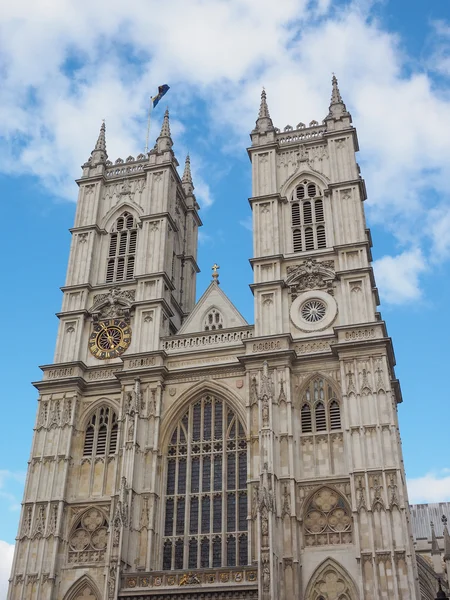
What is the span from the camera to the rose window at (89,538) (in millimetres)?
31672

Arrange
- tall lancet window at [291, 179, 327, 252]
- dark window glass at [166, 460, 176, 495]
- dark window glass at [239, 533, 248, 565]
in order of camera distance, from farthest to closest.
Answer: tall lancet window at [291, 179, 327, 252]
dark window glass at [166, 460, 176, 495]
dark window glass at [239, 533, 248, 565]

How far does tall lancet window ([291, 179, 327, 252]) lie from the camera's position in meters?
37.9

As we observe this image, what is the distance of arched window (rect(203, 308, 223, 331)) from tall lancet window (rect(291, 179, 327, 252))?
5.29m

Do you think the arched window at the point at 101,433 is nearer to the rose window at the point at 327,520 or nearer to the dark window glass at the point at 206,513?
the dark window glass at the point at 206,513

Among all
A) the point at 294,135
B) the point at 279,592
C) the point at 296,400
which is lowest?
the point at 279,592

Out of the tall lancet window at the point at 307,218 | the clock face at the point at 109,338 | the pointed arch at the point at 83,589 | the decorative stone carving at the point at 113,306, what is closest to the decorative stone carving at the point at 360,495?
the pointed arch at the point at 83,589

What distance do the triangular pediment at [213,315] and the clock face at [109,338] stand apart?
9.44ft

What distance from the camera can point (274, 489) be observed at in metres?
29.7

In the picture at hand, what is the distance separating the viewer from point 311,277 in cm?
3644

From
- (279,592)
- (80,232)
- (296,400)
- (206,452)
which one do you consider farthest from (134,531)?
(80,232)

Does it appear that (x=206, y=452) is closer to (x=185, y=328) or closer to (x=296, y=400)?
(x=296, y=400)

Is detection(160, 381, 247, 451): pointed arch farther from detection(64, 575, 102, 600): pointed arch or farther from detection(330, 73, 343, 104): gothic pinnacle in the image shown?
detection(330, 73, 343, 104): gothic pinnacle

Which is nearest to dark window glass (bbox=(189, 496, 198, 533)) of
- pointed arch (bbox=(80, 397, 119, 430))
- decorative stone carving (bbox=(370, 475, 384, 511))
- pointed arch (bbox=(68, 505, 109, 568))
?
pointed arch (bbox=(68, 505, 109, 568))

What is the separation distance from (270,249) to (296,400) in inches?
347
